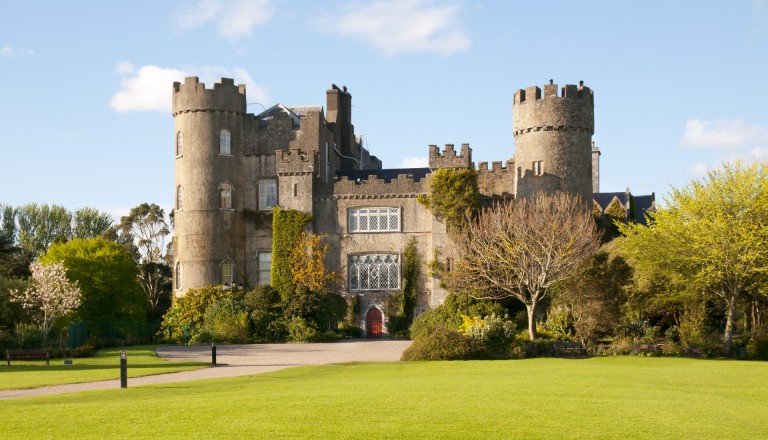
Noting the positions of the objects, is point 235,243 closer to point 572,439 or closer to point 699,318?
point 699,318

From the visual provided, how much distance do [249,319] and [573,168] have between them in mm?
19114

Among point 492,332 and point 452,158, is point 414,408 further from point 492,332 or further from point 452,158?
point 452,158

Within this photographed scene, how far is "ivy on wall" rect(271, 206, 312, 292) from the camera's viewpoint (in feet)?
159

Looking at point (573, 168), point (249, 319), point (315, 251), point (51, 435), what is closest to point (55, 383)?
point (51, 435)

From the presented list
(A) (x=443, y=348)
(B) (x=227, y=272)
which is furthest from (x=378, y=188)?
(A) (x=443, y=348)

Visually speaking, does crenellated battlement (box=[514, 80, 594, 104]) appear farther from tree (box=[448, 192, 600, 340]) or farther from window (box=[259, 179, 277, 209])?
window (box=[259, 179, 277, 209])

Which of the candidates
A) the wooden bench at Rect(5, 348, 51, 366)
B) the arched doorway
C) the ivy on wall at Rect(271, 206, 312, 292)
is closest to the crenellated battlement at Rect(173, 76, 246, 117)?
the ivy on wall at Rect(271, 206, 312, 292)

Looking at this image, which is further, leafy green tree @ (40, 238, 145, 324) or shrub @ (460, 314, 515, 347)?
leafy green tree @ (40, 238, 145, 324)

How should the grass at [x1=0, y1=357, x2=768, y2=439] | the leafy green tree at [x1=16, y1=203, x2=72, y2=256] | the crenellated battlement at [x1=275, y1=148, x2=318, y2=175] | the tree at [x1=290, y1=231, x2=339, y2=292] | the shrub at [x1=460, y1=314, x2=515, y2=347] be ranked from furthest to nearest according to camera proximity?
1. the leafy green tree at [x1=16, y1=203, x2=72, y2=256]
2. the crenellated battlement at [x1=275, y1=148, x2=318, y2=175]
3. the tree at [x1=290, y1=231, x2=339, y2=292]
4. the shrub at [x1=460, y1=314, x2=515, y2=347]
5. the grass at [x1=0, y1=357, x2=768, y2=439]

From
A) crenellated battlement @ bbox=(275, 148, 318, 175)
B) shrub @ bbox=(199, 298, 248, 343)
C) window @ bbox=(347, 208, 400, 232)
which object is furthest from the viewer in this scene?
window @ bbox=(347, 208, 400, 232)

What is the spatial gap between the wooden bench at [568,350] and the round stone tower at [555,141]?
41.9 ft

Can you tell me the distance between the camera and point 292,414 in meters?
15.7

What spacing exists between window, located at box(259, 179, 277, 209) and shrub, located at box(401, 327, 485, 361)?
744 inches

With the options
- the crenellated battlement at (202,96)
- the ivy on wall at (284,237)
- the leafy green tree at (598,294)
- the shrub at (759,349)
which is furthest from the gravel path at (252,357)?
the crenellated battlement at (202,96)
